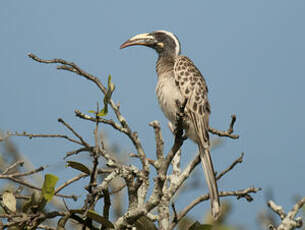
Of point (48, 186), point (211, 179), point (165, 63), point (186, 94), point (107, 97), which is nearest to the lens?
point (48, 186)

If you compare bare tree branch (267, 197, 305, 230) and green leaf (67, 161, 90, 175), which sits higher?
green leaf (67, 161, 90, 175)

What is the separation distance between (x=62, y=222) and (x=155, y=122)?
228cm

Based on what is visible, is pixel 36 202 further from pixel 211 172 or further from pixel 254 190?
pixel 211 172

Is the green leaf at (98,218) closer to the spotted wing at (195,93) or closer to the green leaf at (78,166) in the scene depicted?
the green leaf at (78,166)

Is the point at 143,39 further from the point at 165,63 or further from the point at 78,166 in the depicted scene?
the point at 78,166

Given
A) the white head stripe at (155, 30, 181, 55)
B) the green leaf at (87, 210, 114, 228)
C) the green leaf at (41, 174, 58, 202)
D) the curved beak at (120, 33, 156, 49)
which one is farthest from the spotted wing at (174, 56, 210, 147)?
the green leaf at (41, 174, 58, 202)

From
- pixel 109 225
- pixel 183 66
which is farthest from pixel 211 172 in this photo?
pixel 109 225

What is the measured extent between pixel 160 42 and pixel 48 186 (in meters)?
4.53

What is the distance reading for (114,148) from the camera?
12.4 ft

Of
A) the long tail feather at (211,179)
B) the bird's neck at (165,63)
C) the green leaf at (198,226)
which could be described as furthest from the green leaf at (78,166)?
the bird's neck at (165,63)

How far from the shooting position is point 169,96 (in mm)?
4750

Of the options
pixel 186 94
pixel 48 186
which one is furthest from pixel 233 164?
pixel 48 186

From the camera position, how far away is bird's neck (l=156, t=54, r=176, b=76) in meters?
5.30

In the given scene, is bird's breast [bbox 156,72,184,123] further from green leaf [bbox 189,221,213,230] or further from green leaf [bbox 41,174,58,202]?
green leaf [bbox 41,174,58,202]
